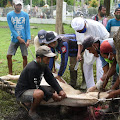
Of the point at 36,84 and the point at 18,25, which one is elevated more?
the point at 18,25

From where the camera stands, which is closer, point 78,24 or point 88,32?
point 78,24

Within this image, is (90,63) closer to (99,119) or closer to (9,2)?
(99,119)

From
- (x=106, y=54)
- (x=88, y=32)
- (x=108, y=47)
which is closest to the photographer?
(x=108, y=47)

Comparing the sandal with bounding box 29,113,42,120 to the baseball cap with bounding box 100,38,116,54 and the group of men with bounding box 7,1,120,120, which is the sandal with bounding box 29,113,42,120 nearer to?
the group of men with bounding box 7,1,120,120

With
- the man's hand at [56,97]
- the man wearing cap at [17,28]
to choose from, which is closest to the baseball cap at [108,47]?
the man's hand at [56,97]

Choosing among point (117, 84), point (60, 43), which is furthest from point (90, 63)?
point (117, 84)

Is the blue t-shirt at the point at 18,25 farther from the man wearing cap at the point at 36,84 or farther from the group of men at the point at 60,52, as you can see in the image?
the man wearing cap at the point at 36,84

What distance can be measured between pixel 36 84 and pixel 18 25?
2.80 meters

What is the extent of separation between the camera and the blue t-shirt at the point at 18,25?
19.8ft

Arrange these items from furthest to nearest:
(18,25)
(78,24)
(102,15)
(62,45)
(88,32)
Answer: (102,15) → (18,25) → (88,32) → (62,45) → (78,24)

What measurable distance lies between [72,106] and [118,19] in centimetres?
337

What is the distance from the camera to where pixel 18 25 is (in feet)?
20.1

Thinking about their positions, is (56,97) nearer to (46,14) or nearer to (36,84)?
(36,84)

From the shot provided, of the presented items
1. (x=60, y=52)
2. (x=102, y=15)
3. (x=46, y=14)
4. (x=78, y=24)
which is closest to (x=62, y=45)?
(x=60, y=52)
